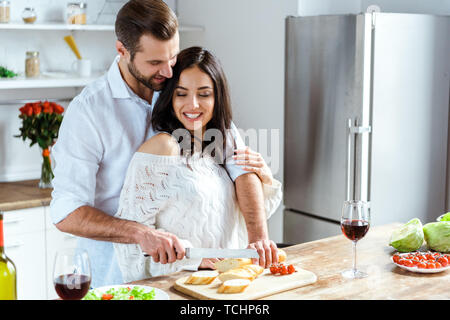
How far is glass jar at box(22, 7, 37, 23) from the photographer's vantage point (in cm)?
359

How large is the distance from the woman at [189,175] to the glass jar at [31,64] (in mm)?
1910

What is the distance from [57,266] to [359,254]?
1.06 m

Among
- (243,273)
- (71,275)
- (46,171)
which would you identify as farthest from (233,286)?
(46,171)

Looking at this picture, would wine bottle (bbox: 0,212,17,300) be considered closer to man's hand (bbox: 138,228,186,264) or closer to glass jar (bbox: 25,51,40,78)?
man's hand (bbox: 138,228,186,264)

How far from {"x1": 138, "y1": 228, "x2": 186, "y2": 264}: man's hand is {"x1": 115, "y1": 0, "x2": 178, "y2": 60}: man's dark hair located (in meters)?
0.59

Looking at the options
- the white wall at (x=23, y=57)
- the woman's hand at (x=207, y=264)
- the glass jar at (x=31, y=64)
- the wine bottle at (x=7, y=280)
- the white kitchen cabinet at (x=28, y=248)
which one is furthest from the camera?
the white wall at (x=23, y=57)

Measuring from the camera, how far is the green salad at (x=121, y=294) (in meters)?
1.52

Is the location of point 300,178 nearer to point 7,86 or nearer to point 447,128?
point 447,128

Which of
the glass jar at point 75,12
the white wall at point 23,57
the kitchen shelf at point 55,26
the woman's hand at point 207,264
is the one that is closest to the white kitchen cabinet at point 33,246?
the white wall at point 23,57

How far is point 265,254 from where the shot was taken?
1819 millimetres

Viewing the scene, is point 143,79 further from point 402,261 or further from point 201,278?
point 402,261

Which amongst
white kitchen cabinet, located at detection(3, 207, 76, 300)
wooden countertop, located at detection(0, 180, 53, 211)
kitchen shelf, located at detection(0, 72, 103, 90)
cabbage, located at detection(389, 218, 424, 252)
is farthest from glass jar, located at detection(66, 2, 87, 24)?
cabbage, located at detection(389, 218, 424, 252)

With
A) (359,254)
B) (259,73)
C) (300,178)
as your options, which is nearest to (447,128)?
(300,178)

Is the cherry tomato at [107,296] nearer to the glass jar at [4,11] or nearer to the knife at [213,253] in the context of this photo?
the knife at [213,253]
